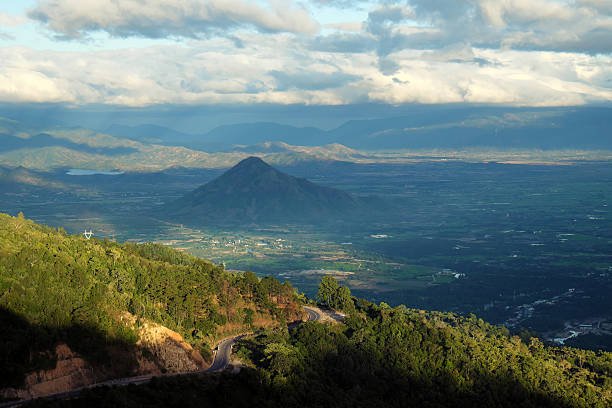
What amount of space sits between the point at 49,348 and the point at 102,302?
49.9 feet

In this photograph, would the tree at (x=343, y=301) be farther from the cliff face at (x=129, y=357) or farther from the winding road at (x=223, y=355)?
the cliff face at (x=129, y=357)

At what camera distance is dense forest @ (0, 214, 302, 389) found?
266 ft

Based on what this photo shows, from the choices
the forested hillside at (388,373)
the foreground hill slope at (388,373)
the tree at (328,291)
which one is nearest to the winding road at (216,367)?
the foreground hill slope at (388,373)

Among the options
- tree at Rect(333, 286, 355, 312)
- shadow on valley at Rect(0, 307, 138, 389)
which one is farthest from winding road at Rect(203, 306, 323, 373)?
tree at Rect(333, 286, 355, 312)

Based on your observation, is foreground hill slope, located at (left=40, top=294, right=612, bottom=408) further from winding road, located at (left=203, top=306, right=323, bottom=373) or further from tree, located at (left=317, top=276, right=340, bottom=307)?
tree, located at (left=317, top=276, right=340, bottom=307)

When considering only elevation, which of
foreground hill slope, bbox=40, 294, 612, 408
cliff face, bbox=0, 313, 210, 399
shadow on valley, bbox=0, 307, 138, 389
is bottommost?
foreground hill slope, bbox=40, 294, 612, 408

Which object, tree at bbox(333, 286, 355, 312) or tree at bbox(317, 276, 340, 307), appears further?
tree at bbox(317, 276, 340, 307)

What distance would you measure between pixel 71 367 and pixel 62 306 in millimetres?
12081

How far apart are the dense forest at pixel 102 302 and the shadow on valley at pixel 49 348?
4.4 inches

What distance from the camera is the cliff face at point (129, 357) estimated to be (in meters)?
73.5

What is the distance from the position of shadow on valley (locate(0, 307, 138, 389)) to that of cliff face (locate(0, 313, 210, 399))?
→ 45cm

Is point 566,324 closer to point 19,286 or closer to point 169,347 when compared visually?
point 169,347

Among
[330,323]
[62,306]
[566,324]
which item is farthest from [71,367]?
[566,324]

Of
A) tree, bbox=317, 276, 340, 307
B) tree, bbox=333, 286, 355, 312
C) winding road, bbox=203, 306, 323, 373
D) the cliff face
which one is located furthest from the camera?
tree, bbox=317, 276, 340, 307
